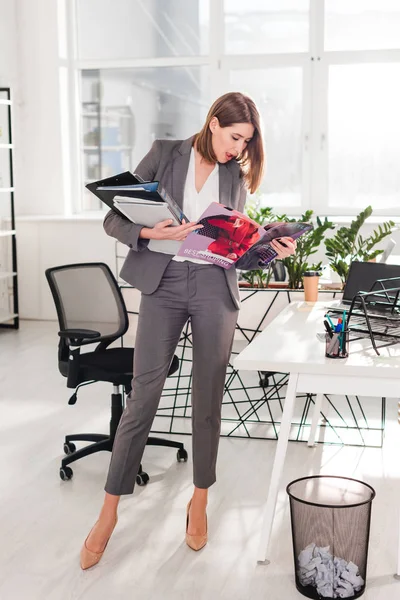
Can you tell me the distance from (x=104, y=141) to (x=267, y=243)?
5326mm

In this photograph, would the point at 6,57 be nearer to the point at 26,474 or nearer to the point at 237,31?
the point at 237,31

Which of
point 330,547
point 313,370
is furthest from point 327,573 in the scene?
point 313,370

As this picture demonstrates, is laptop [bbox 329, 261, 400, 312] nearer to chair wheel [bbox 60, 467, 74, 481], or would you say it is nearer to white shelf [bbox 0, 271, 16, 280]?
chair wheel [bbox 60, 467, 74, 481]

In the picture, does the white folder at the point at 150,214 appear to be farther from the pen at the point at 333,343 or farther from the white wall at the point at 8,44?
the white wall at the point at 8,44

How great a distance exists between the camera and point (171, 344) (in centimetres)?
250

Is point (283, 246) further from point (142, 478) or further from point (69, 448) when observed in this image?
point (69, 448)

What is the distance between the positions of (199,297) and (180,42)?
5.38m

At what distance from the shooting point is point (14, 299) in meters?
6.70

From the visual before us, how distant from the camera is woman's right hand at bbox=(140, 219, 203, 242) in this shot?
7.66 feet

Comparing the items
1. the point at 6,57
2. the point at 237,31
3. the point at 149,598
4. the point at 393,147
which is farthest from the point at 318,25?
the point at 149,598

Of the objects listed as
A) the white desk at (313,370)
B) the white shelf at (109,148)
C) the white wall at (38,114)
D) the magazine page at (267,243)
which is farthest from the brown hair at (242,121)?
the white shelf at (109,148)

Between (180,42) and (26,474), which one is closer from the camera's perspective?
(26,474)

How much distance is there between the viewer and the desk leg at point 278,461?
230 centimetres

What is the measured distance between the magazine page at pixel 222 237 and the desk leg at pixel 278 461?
42 centimetres
